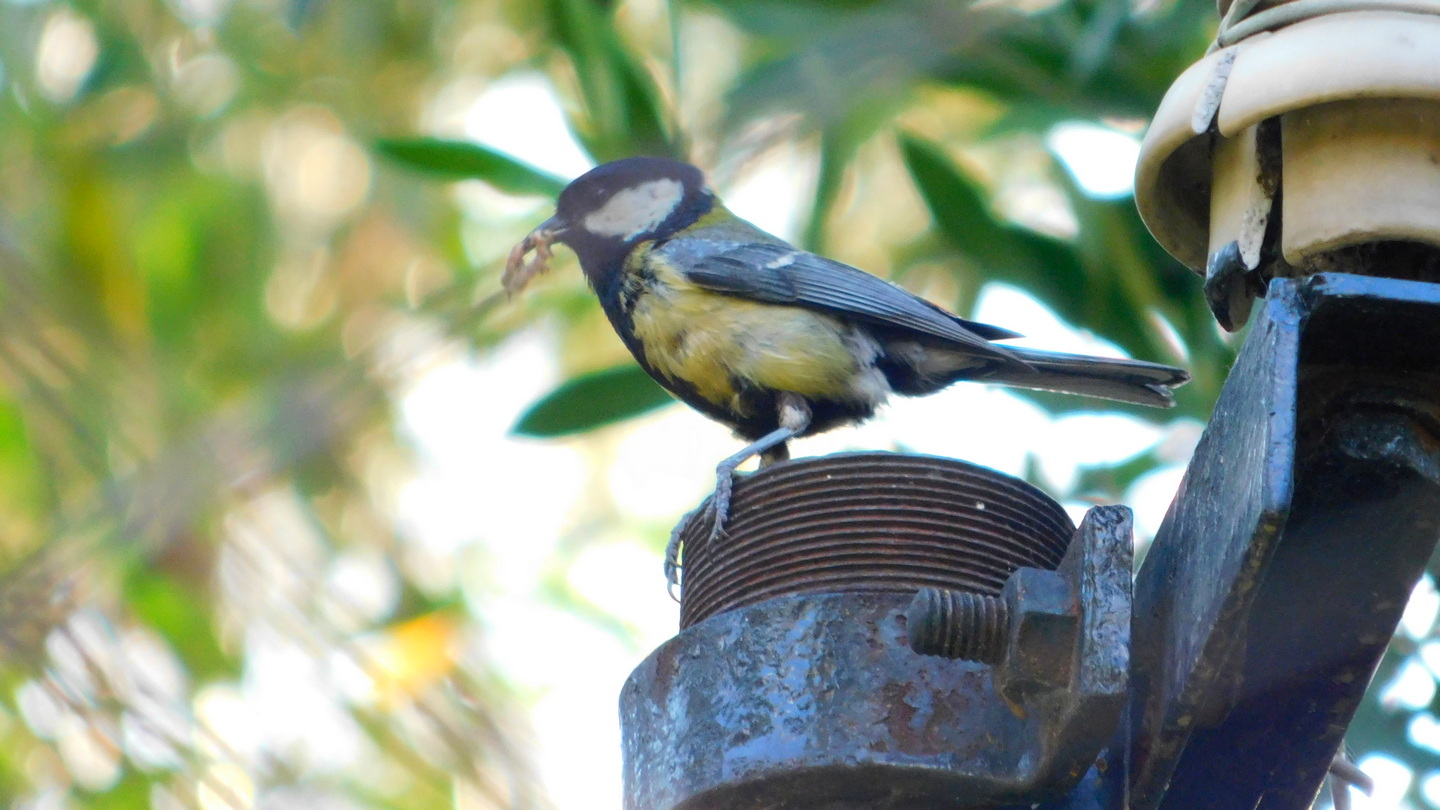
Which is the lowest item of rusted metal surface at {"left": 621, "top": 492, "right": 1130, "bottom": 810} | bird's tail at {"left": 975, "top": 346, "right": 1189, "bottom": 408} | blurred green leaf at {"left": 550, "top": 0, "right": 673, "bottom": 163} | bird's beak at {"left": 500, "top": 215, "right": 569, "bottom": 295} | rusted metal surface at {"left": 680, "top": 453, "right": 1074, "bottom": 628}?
rusted metal surface at {"left": 621, "top": 492, "right": 1130, "bottom": 810}

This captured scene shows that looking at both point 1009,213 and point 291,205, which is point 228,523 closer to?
point 291,205

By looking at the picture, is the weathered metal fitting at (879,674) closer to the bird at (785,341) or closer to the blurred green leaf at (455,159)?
the bird at (785,341)

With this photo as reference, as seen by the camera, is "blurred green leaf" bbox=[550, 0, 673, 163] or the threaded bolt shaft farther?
"blurred green leaf" bbox=[550, 0, 673, 163]

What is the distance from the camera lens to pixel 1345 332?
1.39 meters

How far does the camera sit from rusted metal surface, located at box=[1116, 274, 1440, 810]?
1357 millimetres

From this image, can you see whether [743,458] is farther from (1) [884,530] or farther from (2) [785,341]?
(1) [884,530]

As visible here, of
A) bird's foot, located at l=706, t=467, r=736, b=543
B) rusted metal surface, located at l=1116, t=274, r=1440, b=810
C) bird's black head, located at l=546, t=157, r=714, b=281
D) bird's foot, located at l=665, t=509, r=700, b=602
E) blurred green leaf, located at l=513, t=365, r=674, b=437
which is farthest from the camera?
bird's black head, located at l=546, t=157, r=714, b=281

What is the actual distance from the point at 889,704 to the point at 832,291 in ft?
5.68

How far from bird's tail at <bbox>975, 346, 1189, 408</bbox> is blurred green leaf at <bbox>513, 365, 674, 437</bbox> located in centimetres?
80

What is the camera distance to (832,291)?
10.3 feet

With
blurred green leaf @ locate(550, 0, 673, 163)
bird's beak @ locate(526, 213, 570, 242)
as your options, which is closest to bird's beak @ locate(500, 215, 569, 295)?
bird's beak @ locate(526, 213, 570, 242)

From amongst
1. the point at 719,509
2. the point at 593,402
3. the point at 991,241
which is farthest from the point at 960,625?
the point at 991,241

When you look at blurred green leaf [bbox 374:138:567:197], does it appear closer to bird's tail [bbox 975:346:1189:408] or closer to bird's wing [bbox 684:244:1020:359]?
bird's wing [bbox 684:244:1020:359]

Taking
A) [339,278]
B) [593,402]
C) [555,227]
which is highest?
[339,278]
